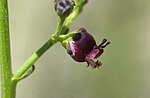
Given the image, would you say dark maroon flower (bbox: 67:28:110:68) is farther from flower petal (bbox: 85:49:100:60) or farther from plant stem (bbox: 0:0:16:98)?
plant stem (bbox: 0:0:16:98)

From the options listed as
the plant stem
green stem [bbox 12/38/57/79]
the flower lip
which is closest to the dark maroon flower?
the flower lip

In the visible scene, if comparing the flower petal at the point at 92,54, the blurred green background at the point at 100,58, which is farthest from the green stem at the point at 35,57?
the blurred green background at the point at 100,58

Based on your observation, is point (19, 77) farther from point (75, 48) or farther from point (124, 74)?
point (124, 74)

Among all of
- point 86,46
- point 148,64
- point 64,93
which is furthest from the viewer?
point 148,64

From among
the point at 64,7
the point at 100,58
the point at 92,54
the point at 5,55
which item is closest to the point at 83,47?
the point at 92,54

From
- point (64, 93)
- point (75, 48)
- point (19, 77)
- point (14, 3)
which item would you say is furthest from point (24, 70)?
point (14, 3)

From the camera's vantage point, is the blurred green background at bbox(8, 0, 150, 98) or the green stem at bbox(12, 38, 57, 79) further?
the blurred green background at bbox(8, 0, 150, 98)

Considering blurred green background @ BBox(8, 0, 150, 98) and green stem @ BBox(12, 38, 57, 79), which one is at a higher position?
green stem @ BBox(12, 38, 57, 79)
